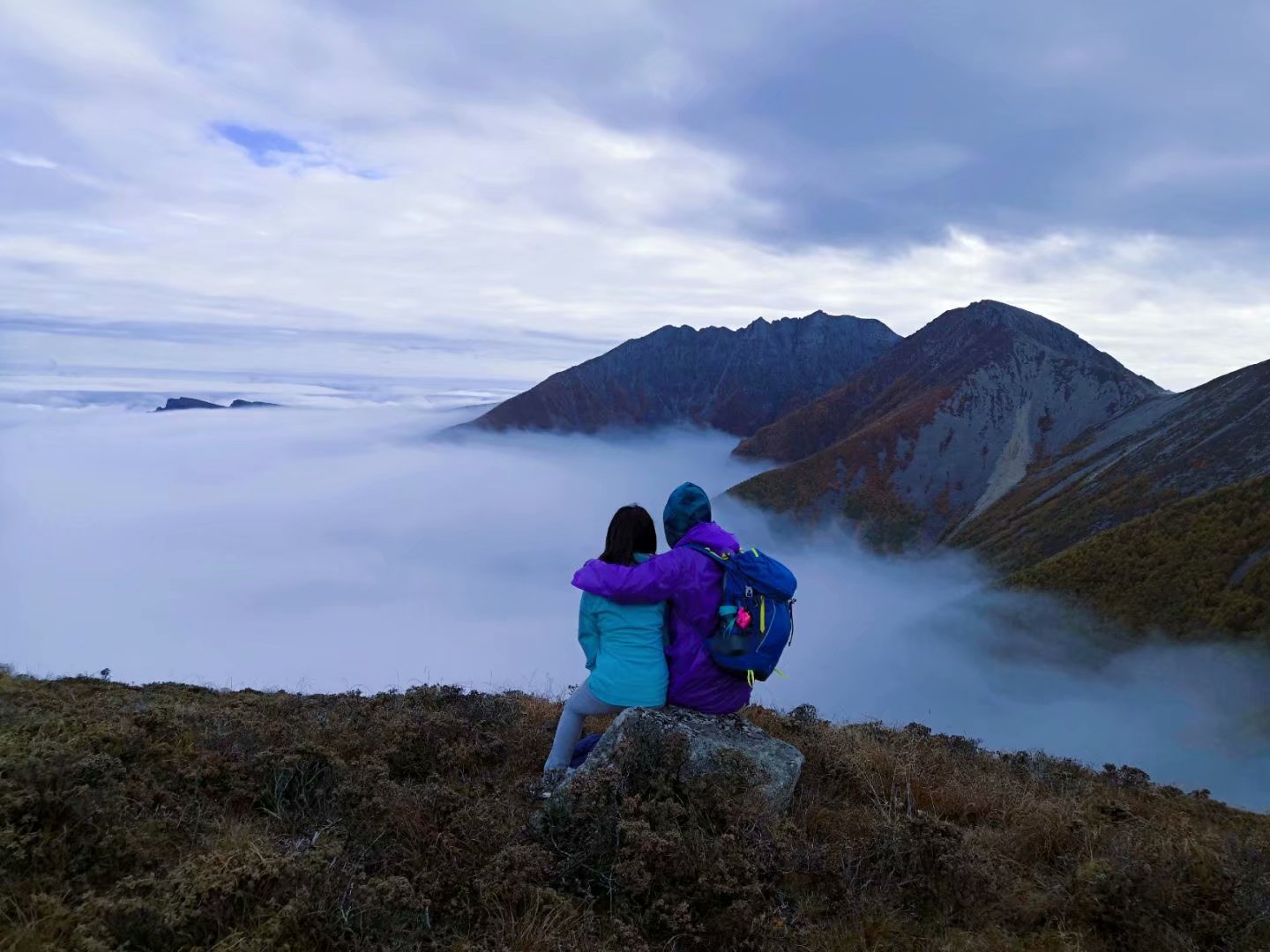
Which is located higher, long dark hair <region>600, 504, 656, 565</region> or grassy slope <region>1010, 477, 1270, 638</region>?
long dark hair <region>600, 504, 656, 565</region>

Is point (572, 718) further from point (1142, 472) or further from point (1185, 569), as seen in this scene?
point (1142, 472)

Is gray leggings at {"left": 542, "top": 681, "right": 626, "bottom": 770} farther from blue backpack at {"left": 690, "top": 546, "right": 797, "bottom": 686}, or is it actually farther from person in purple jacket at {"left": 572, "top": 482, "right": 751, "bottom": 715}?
blue backpack at {"left": 690, "top": 546, "right": 797, "bottom": 686}

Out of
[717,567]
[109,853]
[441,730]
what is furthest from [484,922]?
[441,730]

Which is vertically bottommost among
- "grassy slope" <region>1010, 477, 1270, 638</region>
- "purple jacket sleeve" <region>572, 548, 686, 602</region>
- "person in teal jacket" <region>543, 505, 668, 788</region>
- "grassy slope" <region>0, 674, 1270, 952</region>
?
"grassy slope" <region>1010, 477, 1270, 638</region>

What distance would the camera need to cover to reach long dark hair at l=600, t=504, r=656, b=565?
233 inches

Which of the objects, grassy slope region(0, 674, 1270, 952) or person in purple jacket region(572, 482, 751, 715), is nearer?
grassy slope region(0, 674, 1270, 952)

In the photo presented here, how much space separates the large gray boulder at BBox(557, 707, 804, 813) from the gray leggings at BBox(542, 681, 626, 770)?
0.92ft

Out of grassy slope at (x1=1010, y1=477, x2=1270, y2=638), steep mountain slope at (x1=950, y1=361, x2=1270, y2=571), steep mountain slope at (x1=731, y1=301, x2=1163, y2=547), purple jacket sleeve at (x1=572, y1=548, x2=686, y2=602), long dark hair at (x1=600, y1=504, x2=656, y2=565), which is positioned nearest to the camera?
A: purple jacket sleeve at (x1=572, y1=548, x2=686, y2=602)

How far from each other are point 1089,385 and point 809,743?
181729mm

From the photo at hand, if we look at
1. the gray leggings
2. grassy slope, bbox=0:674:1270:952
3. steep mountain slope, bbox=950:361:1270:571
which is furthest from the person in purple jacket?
steep mountain slope, bbox=950:361:1270:571

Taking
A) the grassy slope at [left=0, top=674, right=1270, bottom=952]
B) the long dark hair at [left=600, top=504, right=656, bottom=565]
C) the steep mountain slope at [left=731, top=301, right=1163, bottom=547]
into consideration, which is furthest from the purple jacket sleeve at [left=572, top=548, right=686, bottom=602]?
the steep mountain slope at [left=731, top=301, right=1163, bottom=547]

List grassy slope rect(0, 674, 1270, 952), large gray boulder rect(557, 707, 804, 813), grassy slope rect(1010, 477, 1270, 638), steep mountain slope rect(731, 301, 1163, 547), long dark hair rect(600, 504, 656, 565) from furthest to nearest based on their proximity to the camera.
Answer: steep mountain slope rect(731, 301, 1163, 547)
grassy slope rect(1010, 477, 1270, 638)
long dark hair rect(600, 504, 656, 565)
large gray boulder rect(557, 707, 804, 813)
grassy slope rect(0, 674, 1270, 952)

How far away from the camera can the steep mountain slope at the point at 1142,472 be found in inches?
3415

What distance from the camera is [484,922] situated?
4238mm
